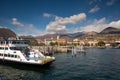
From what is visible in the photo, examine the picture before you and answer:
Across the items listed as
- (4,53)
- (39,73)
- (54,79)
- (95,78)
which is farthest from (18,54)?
(95,78)

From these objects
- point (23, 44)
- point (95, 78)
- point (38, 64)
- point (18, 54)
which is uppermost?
point (23, 44)

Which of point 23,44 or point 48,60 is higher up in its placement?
point 23,44

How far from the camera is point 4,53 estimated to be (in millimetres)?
44531

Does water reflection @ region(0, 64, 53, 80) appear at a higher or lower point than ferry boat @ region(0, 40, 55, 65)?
lower

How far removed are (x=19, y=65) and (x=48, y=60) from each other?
8316 mm

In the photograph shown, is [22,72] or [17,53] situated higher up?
[17,53]

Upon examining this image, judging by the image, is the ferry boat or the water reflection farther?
the ferry boat

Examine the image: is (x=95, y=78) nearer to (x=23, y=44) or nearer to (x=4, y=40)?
(x=23, y=44)

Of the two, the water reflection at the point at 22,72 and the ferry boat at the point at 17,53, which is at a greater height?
the ferry boat at the point at 17,53

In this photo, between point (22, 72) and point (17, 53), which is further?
point (17, 53)

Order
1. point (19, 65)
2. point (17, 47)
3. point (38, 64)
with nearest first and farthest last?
point (38, 64)
point (19, 65)
point (17, 47)

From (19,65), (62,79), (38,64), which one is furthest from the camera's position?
(19,65)

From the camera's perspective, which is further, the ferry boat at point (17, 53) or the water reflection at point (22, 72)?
the ferry boat at point (17, 53)

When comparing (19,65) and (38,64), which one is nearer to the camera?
(38,64)
